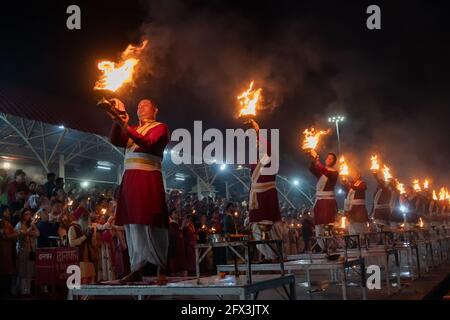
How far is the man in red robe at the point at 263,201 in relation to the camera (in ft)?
27.6

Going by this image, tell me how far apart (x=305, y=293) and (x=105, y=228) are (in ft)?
14.0

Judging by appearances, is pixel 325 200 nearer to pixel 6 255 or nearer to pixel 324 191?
pixel 324 191

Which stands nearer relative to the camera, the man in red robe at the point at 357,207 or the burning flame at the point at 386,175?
the man in red robe at the point at 357,207

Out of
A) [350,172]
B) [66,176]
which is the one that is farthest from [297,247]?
[66,176]

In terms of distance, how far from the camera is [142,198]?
5.49 metres

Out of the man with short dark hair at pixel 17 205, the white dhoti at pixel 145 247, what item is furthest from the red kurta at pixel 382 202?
the white dhoti at pixel 145 247

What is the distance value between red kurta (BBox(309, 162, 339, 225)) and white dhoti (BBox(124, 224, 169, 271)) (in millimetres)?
5838

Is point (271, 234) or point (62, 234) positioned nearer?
point (271, 234)

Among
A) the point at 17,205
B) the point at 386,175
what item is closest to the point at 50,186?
the point at 17,205

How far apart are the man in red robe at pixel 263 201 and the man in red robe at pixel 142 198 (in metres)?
2.95

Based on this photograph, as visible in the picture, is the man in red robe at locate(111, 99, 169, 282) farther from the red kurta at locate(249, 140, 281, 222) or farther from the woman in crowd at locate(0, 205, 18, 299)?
the woman in crowd at locate(0, 205, 18, 299)

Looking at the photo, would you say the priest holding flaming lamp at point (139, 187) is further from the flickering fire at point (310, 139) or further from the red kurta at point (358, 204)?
the red kurta at point (358, 204)

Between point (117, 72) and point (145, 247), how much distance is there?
80.5 inches
